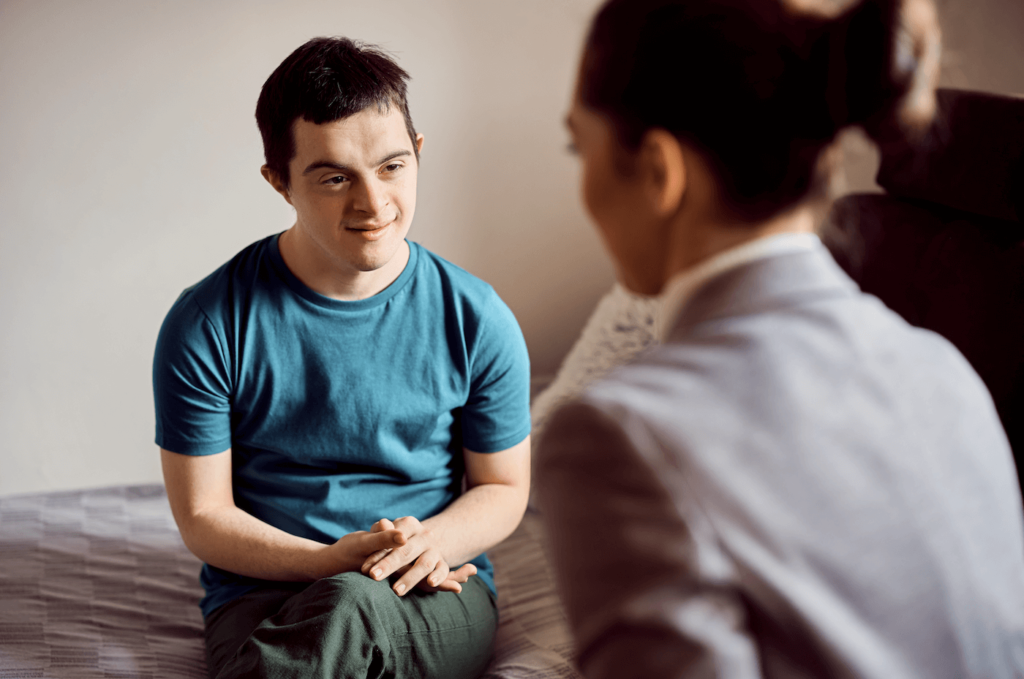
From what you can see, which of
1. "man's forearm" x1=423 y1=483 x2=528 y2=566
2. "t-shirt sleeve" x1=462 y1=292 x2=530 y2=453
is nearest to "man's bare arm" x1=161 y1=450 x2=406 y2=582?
"man's forearm" x1=423 y1=483 x2=528 y2=566

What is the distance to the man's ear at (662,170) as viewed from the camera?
0.59 meters

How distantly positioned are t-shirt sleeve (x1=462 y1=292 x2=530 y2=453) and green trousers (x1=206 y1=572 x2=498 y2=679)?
24cm

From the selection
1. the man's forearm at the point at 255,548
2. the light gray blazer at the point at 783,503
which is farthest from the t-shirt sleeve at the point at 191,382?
the light gray blazer at the point at 783,503

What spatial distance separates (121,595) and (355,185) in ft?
3.03

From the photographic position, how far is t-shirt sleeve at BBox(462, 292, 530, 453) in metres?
1.29

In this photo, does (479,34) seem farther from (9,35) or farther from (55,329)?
(55,329)

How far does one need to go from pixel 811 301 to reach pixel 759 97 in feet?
0.49

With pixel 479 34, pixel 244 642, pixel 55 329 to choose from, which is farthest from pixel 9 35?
pixel 244 642

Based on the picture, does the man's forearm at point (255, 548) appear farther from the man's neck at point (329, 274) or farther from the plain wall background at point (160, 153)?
the plain wall background at point (160, 153)

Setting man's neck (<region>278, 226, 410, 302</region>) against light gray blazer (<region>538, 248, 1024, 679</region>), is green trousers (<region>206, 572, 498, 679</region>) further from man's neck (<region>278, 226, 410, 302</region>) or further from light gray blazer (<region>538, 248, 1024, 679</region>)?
light gray blazer (<region>538, 248, 1024, 679</region>)

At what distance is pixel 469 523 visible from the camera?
4.10 ft

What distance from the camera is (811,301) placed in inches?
22.5

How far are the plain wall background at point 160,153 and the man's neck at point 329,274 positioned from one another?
0.80 m

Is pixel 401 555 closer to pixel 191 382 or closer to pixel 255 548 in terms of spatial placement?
pixel 255 548
